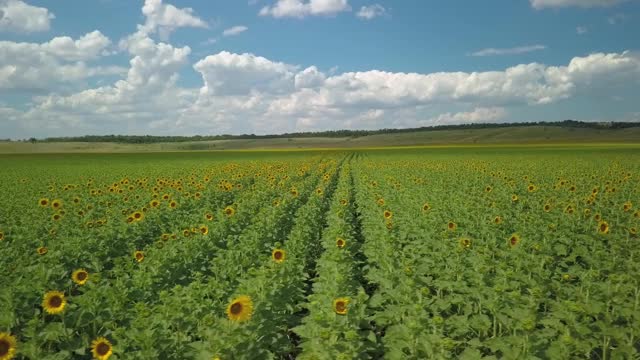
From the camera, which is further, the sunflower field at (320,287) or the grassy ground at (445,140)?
the grassy ground at (445,140)

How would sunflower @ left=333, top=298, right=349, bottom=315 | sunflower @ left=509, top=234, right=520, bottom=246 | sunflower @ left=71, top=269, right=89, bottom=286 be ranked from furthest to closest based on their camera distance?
1. sunflower @ left=509, top=234, right=520, bottom=246
2. sunflower @ left=71, top=269, right=89, bottom=286
3. sunflower @ left=333, top=298, right=349, bottom=315

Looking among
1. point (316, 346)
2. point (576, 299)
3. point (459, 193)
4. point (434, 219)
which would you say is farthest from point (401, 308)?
point (459, 193)

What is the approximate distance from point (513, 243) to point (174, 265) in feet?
19.9

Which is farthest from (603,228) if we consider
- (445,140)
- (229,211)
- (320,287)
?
(445,140)

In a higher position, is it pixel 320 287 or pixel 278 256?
pixel 278 256

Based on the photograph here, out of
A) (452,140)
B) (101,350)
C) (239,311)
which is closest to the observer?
(101,350)

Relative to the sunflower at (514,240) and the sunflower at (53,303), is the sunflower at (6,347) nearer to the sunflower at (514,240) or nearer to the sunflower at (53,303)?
the sunflower at (53,303)

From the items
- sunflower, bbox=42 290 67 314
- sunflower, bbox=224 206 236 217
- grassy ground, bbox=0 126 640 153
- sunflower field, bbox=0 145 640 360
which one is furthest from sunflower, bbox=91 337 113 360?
grassy ground, bbox=0 126 640 153

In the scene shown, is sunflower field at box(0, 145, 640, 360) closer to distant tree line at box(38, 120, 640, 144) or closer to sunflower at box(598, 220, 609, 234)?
sunflower at box(598, 220, 609, 234)

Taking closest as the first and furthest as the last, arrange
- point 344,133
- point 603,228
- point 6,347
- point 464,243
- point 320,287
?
point 6,347 → point 320,287 → point 464,243 → point 603,228 → point 344,133

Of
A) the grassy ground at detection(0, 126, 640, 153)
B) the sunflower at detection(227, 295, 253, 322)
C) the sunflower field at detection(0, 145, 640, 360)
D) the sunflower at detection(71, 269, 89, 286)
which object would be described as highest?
the grassy ground at detection(0, 126, 640, 153)

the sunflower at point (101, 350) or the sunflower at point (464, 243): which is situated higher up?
the sunflower at point (464, 243)

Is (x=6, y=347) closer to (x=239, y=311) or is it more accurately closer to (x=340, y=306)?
(x=239, y=311)

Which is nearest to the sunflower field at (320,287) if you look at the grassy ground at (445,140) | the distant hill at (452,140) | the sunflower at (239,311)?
the sunflower at (239,311)
